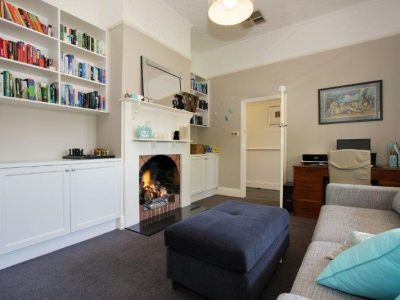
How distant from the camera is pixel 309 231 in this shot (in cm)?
266

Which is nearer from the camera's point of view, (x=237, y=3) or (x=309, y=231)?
(x=237, y=3)

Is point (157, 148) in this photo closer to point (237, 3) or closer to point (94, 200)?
point (94, 200)

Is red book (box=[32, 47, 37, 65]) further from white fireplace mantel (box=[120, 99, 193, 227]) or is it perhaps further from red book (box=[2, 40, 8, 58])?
white fireplace mantel (box=[120, 99, 193, 227])

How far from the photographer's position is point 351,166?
274 centimetres

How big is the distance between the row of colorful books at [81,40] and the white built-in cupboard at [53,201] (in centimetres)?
141

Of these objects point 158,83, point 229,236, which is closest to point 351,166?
point 229,236

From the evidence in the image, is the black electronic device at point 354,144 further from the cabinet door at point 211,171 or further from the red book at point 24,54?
the red book at point 24,54

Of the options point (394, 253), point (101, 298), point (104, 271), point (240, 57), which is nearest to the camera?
point (394, 253)

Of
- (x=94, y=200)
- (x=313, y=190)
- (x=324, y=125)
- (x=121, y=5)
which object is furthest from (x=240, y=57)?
(x=94, y=200)

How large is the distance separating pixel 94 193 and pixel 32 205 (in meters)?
0.58

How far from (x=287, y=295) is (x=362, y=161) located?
8.64 ft

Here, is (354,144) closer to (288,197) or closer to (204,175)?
(288,197)

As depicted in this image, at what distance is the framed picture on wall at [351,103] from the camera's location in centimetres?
321

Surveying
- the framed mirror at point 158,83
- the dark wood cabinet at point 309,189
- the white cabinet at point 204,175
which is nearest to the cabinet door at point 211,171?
the white cabinet at point 204,175
